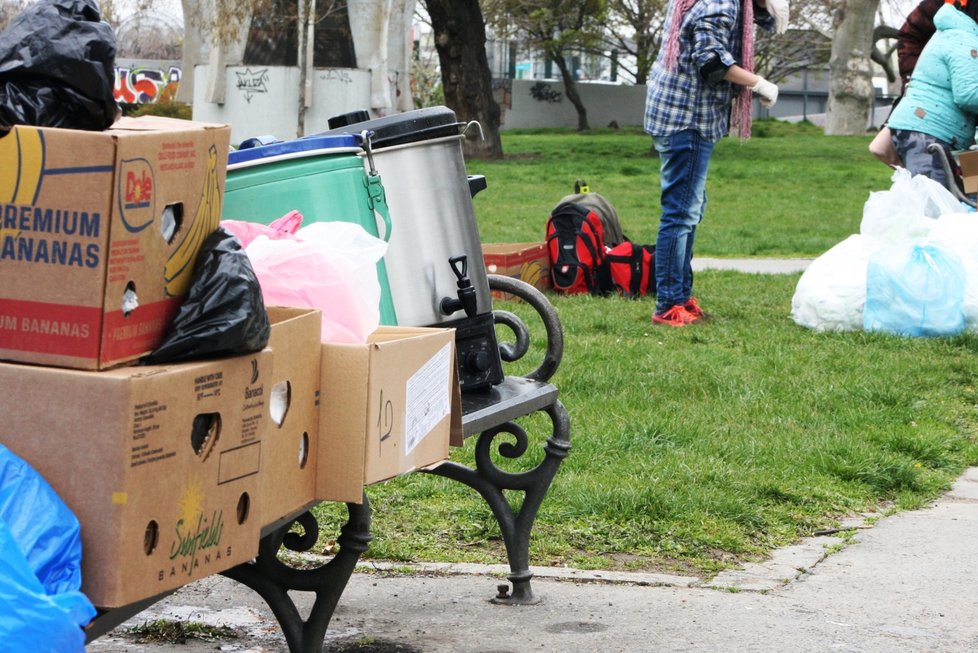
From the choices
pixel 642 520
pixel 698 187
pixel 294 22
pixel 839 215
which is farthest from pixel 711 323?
pixel 294 22

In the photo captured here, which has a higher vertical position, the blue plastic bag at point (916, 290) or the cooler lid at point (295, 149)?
the cooler lid at point (295, 149)

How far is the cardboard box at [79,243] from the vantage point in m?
2.06

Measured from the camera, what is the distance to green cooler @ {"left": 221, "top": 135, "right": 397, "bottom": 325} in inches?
129

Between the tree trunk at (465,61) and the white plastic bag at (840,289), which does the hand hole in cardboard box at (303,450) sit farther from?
the tree trunk at (465,61)

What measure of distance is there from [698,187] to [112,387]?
5985 millimetres

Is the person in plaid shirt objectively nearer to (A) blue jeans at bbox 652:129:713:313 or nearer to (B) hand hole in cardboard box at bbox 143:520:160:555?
(A) blue jeans at bbox 652:129:713:313

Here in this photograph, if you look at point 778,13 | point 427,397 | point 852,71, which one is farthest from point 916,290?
point 852,71

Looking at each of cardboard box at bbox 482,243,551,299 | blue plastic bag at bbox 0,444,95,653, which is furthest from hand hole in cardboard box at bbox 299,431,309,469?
cardboard box at bbox 482,243,551,299

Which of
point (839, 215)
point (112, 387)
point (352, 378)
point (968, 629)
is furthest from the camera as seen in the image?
point (839, 215)

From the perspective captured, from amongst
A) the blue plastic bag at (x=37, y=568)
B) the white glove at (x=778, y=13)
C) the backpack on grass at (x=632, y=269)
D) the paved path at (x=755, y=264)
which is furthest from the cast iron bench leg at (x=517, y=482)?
the paved path at (x=755, y=264)

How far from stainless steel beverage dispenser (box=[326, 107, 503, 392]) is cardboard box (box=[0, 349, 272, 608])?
1.34m

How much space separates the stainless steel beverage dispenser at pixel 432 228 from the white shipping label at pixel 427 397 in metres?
0.58

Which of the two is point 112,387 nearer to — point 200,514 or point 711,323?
point 200,514

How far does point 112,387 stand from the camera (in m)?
1.98
